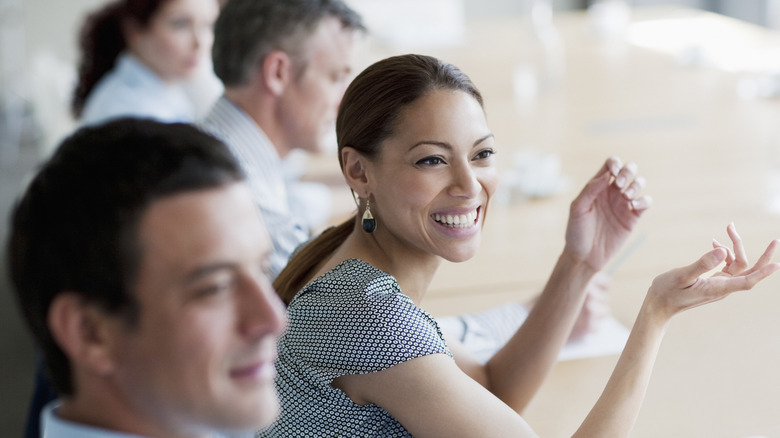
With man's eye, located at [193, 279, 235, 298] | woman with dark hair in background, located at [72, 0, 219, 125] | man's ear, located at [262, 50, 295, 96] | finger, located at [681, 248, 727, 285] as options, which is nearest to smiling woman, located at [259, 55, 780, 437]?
finger, located at [681, 248, 727, 285]

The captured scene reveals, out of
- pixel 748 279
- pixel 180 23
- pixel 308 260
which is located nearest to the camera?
pixel 748 279

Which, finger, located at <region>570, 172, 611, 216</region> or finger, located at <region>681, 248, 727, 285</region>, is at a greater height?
finger, located at <region>570, 172, 611, 216</region>

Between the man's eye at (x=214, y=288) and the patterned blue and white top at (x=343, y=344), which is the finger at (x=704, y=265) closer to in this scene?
the patterned blue and white top at (x=343, y=344)

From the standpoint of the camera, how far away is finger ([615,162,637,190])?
1.52 meters

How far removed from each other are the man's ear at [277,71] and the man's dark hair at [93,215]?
138 centimetres

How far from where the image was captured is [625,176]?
1.53 meters

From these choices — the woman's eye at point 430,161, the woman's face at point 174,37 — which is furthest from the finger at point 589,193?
the woman's face at point 174,37

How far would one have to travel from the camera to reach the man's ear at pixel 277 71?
2188mm

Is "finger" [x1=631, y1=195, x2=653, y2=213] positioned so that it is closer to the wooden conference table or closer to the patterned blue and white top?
the wooden conference table

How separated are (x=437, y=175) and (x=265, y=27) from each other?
1.02 m

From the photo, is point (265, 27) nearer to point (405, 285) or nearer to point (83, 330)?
point (405, 285)

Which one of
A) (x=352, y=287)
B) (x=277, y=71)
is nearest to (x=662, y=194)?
(x=277, y=71)

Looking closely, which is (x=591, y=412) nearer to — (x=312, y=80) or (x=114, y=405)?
(x=114, y=405)

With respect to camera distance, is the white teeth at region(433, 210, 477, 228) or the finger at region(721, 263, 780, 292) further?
the white teeth at region(433, 210, 477, 228)
